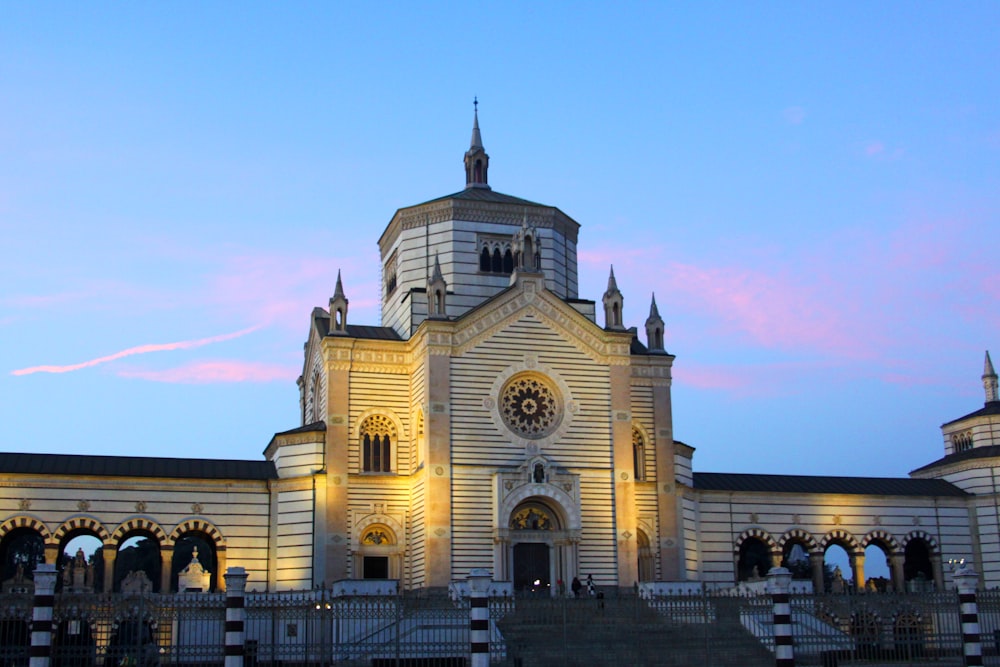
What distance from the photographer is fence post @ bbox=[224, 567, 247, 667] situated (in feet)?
86.8

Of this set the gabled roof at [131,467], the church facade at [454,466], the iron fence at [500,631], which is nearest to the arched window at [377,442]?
the church facade at [454,466]

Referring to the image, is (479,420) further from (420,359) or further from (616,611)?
(616,611)

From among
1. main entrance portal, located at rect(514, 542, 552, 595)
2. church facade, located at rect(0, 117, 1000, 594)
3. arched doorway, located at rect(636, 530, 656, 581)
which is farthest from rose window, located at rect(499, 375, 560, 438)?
arched doorway, located at rect(636, 530, 656, 581)

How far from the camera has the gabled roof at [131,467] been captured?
43.8 meters

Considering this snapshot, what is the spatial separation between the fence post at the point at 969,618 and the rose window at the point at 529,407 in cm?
1831

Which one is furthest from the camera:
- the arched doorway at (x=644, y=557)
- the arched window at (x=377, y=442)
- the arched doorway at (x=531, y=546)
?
the arched doorway at (x=644, y=557)

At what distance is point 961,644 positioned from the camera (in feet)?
104

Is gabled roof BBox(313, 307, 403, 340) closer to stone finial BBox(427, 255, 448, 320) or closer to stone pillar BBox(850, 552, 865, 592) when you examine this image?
stone finial BBox(427, 255, 448, 320)

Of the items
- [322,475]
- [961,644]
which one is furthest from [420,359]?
[961,644]

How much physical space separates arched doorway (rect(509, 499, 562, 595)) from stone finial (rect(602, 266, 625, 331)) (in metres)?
7.99

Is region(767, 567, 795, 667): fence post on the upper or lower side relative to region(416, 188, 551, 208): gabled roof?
lower

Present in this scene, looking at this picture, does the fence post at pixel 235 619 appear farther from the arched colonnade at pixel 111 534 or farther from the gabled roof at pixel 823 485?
the gabled roof at pixel 823 485

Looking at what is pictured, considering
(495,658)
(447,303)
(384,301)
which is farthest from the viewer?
(384,301)

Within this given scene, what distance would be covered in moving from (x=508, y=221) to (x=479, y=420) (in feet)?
33.4
